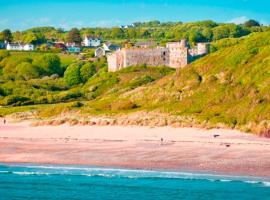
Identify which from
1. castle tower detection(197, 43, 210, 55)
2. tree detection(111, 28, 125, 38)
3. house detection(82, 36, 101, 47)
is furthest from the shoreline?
tree detection(111, 28, 125, 38)

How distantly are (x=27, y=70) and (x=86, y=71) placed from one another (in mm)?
10149

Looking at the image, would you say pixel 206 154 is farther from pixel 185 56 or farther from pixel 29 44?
pixel 29 44

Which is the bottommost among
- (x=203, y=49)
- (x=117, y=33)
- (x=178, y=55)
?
(x=178, y=55)

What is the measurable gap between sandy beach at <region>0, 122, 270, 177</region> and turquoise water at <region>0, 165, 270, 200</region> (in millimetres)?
1323

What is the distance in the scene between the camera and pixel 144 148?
115ft

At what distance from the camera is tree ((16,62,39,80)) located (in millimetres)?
84688

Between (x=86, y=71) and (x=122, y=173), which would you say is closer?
(x=122, y=173)

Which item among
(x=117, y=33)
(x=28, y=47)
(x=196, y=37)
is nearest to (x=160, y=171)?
(x=196, y=37)

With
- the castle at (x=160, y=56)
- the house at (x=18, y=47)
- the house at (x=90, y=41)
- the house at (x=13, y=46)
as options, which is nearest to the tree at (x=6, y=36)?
the house at (x=18, y=47)

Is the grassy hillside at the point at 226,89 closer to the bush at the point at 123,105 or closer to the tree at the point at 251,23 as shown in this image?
the bush at the point at 123,105

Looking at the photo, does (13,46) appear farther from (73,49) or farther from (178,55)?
(178,55)

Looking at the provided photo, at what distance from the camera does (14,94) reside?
6600 centimetres

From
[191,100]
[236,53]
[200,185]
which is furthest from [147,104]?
[200,185]

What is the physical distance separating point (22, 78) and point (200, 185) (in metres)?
55.5
